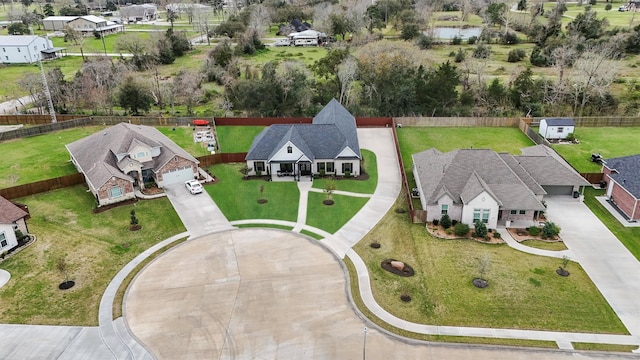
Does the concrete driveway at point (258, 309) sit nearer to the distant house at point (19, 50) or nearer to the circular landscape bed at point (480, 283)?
the circular landscape bed at point (480, 283)

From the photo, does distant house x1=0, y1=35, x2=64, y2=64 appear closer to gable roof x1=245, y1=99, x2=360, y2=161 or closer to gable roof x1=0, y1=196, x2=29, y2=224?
gable roof x1=245, y1=99, x2=360, y2=161

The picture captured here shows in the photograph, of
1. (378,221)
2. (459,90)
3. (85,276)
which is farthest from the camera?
(459,90)

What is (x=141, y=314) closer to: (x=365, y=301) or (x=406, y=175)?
(x=365, y=301)

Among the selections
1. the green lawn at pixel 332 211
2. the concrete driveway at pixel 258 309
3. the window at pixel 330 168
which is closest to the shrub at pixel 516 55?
the window at pixel 330 168

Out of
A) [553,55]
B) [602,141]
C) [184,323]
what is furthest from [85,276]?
[553,55]

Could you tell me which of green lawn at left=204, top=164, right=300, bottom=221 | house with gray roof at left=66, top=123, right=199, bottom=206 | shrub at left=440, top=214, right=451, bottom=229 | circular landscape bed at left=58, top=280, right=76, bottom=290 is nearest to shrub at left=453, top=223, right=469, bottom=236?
shrub at left=440, top=214, right=451, bottom=229

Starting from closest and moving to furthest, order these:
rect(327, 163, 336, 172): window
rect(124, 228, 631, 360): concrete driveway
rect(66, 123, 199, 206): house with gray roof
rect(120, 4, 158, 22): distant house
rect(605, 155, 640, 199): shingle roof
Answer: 1. rect(124, 228, 631, 360): concrete driveway
2. rect(605, 155, 640, 199): shingle roof
3. rect(66, 123, 199, 206): house with gray roof
4. rect(327, 163, 336, 172): window
5. rect(120, 4, 158, 22): distant house

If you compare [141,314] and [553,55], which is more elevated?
[553,55]
